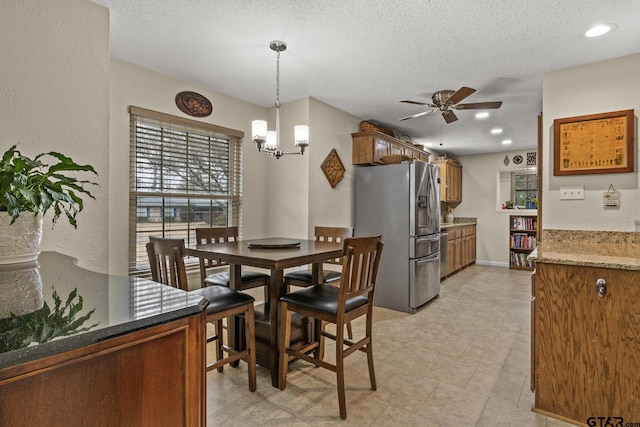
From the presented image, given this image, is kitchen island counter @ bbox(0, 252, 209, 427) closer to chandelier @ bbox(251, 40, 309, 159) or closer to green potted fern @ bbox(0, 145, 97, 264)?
A: green potted fern @ bbox(0, 145, 97, 264)

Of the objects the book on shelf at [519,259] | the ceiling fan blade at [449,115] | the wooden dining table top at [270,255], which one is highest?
the ceiling fan blade at [449,115]

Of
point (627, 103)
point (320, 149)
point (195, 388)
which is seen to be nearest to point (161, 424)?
point (195, 388)

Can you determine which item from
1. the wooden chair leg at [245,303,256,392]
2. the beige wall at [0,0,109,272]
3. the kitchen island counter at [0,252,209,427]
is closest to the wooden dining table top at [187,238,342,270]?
the wooden chair leg at [245,303,256,392]

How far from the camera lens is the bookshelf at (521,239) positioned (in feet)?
20.0

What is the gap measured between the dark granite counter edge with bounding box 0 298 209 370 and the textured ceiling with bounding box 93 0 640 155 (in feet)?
6.26

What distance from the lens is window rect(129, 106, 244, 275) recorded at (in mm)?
2832

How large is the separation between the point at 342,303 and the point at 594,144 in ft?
7.93

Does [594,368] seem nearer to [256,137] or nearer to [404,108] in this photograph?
[256,137]

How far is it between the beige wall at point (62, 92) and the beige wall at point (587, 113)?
3.37m

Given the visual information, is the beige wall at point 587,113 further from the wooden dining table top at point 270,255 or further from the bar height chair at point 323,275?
the wooden dining table top at point 270,255

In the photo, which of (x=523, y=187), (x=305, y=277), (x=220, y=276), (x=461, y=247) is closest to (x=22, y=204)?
(x=220, y=276)

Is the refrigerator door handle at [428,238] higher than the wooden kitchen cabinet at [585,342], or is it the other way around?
the refrigerator door handle at [428,238]

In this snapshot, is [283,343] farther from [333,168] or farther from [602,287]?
[333,168]

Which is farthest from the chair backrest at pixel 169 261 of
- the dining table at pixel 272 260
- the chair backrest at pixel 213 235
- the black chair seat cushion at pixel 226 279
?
the chair backrest at pixel 213 235
